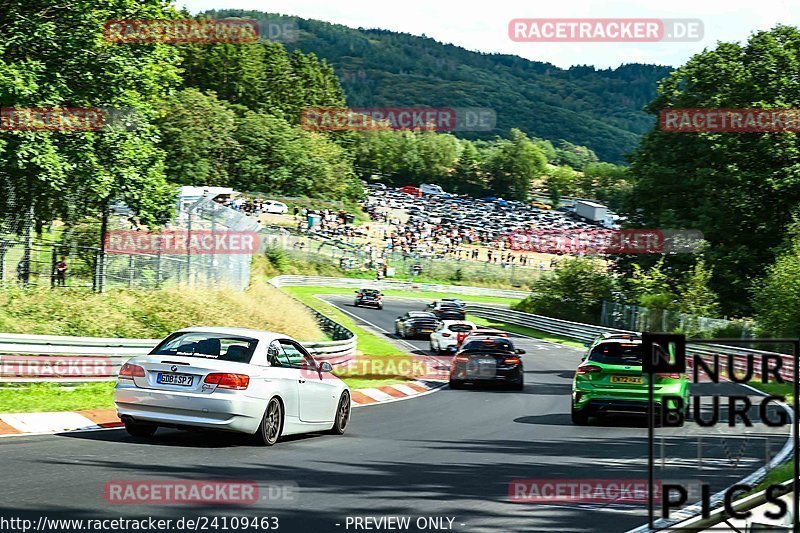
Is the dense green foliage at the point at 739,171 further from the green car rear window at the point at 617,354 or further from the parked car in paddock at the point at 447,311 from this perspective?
the green car rear window at the point at 617,354

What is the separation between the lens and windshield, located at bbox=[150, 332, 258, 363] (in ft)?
42.4

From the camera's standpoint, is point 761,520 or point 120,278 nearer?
point 761,520

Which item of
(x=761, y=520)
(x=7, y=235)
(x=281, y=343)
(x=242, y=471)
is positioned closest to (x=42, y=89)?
(x=7, y=235)

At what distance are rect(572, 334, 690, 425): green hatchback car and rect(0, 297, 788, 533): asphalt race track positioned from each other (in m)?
0.43

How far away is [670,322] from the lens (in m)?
49.1

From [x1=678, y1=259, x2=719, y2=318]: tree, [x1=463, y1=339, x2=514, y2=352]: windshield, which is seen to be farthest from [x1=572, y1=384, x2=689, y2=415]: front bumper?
[x1=678, y1=259, x2=719, y2=318]: tree

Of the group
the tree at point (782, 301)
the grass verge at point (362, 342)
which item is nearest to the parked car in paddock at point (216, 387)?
the grass verge at point (362, 342)

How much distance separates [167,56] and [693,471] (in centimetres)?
2018

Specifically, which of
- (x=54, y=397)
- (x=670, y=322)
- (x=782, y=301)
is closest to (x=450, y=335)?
(x=782, y=301)

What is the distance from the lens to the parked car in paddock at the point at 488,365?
2656 centimetres

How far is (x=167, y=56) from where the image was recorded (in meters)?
28.2

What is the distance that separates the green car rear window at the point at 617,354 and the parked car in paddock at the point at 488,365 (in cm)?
857

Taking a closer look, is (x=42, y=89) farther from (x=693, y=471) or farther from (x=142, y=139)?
(x=693, y=471)

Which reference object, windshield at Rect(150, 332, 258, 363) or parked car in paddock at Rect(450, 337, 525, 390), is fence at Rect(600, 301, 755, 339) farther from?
windshield at Rect(150, 332, 258, 363)
